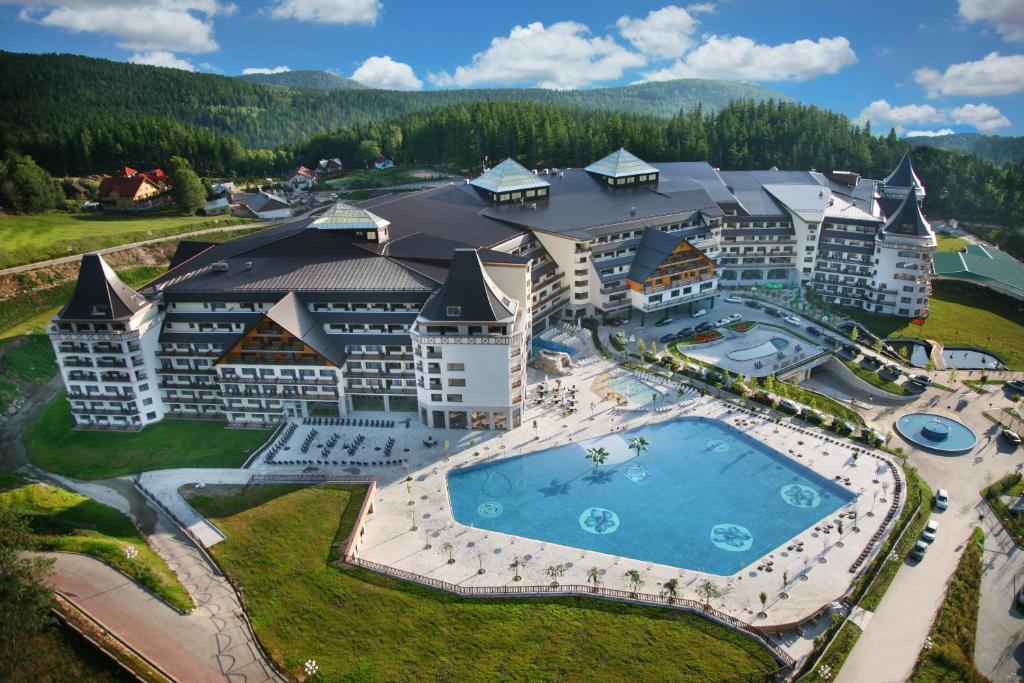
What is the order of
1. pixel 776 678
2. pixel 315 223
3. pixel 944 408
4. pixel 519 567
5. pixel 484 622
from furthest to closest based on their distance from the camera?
pixel 315 223, pixel 944 408, pixel 519 567, pixel 484 622, pixel 776 678

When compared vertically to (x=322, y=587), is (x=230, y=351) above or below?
above

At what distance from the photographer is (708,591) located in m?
48.0

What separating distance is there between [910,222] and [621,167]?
151 ft

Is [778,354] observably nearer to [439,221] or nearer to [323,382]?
[439,221]

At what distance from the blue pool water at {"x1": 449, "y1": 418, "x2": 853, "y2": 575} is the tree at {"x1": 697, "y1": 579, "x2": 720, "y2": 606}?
2.05 m

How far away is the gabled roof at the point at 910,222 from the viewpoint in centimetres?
9800

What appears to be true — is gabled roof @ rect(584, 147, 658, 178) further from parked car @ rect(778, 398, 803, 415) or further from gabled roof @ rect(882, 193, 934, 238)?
parked car @ rect(778, 398, 803, 415)

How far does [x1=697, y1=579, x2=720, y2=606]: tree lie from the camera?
47.9 meters

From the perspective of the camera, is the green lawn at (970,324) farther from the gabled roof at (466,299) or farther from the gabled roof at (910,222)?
the gabled roof at (466,299)

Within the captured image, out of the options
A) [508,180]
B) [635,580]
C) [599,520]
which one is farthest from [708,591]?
[508,180]

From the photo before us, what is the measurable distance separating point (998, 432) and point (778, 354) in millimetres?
25271

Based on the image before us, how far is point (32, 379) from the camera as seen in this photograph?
79.0 meters

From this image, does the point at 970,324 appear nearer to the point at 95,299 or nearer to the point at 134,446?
the point at 134,446

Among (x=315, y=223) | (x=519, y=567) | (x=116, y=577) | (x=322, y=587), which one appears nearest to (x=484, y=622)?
(x=519, y=567)
